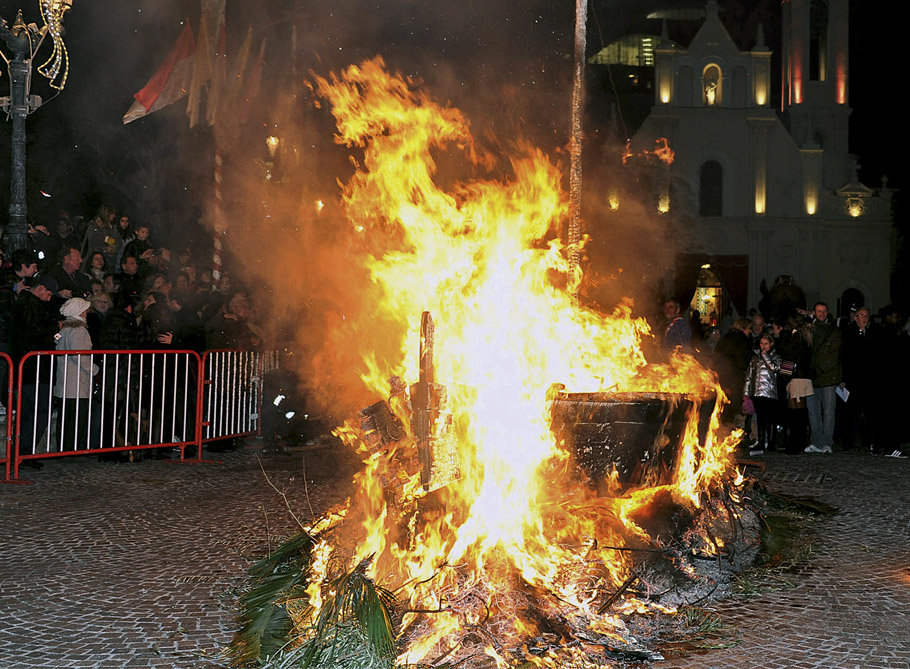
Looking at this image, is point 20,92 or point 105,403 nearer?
point 105,403

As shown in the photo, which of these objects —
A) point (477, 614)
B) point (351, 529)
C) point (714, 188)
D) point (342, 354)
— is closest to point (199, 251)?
point (342, 354)

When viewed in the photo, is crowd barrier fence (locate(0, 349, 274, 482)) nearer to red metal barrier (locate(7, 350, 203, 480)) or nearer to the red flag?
red metal barrier (locate(7, 350, 203, 480))

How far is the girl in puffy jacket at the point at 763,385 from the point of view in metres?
11.6

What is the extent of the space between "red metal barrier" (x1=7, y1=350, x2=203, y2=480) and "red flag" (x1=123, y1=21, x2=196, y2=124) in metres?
5.95

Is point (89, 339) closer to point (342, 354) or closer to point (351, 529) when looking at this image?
point (342, 354)

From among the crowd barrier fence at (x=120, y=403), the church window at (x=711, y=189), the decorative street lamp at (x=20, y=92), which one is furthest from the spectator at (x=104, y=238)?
the church window at (x=711, y=189)

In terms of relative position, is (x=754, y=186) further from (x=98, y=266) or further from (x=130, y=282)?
(x=130, y=282)

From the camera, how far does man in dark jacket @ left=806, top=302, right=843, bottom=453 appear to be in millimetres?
11820

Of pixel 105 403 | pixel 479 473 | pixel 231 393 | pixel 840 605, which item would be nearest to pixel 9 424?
pixel 105 403

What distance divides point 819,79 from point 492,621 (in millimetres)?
42209

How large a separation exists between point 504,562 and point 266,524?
8.89 feet

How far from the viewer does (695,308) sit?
3734 cm

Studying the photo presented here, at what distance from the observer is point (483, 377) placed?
6.12 metres

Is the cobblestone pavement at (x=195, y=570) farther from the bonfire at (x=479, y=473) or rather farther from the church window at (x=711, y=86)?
the church window at (x=711, y=86)
